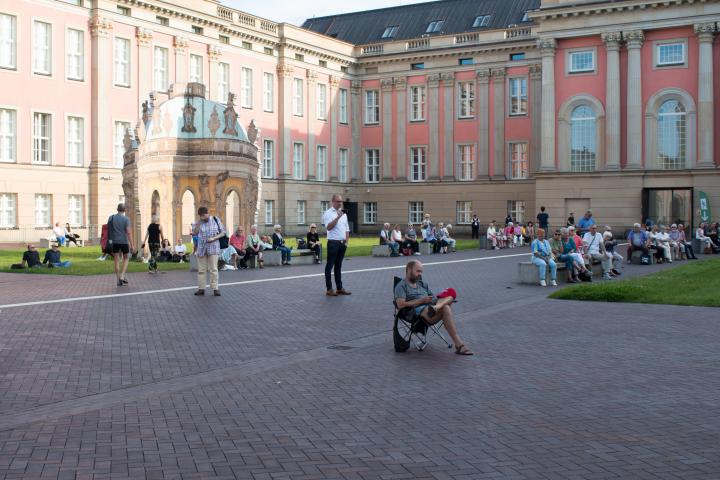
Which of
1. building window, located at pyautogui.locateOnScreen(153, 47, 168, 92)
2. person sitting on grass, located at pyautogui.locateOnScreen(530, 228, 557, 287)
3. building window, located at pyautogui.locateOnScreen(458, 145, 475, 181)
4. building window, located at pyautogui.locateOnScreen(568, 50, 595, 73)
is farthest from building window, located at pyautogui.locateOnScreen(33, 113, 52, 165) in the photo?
person sitting on grass, located at pyautogui.locateOnScreen(530, 228, 557, 287)

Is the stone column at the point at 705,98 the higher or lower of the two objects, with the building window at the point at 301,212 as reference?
higher

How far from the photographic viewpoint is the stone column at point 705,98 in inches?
1977

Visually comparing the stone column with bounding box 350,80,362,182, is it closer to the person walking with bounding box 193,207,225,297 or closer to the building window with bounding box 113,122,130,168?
the building window with bounding box 113,122,130,168

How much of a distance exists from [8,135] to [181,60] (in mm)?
13000

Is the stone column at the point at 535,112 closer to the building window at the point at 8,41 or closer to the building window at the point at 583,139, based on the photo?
the building window at the point at 583,139

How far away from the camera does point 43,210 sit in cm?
4606

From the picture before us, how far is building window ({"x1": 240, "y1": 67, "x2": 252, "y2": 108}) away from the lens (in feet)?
194

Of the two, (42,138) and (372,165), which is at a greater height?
(372,165)

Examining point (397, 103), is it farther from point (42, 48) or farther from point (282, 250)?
point (282, 250)

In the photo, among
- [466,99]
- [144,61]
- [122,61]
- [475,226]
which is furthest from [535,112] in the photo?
[122,61]

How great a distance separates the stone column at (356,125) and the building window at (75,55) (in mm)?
26125

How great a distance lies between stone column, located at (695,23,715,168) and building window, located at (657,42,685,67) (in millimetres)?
1202

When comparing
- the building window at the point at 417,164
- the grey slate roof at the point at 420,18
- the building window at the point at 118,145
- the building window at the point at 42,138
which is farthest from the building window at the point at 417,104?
the building window at the point at 42,138

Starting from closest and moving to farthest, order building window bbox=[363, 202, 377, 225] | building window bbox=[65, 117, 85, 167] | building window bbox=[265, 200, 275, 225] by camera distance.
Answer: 1. building window bbox=[65, 117, 85, 167]
2. building window bbox=[265, 200, 275, 225]
3. building window bbox=[363, 202, 377, 225]
